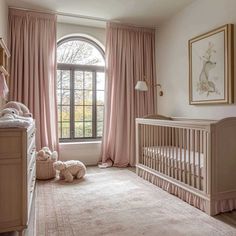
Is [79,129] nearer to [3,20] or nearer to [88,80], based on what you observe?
[88,80]

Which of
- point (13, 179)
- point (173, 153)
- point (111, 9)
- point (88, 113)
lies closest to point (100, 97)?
point (88, 113)

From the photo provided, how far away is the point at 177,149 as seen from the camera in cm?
276

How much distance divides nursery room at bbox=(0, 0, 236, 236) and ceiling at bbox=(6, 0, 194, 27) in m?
0.03

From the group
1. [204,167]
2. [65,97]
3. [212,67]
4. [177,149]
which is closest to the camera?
[204,167]

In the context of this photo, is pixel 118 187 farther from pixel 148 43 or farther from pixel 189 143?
pixel 148 43

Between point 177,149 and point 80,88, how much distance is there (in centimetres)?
230

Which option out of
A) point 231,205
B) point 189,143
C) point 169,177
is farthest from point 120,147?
point 231,205

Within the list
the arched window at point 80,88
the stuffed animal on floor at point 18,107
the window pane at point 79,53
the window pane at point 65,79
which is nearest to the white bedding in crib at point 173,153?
the arched window at point 80,88

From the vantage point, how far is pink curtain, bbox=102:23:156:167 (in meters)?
4.11

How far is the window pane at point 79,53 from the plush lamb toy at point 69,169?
76.4 inches

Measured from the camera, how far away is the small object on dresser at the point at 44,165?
10.7 ft

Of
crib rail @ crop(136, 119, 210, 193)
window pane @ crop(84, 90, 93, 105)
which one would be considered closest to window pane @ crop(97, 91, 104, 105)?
window pane @ crop(84, 90, 93, 105)

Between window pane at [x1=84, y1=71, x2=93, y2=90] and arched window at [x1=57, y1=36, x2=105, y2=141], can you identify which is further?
window pane at [x1=84, y1=71, x2=93, y2=90]

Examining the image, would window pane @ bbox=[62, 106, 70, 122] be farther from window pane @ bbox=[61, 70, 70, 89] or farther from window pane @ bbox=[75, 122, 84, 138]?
window pane @ bbox=[61, 70, 70, 89]
